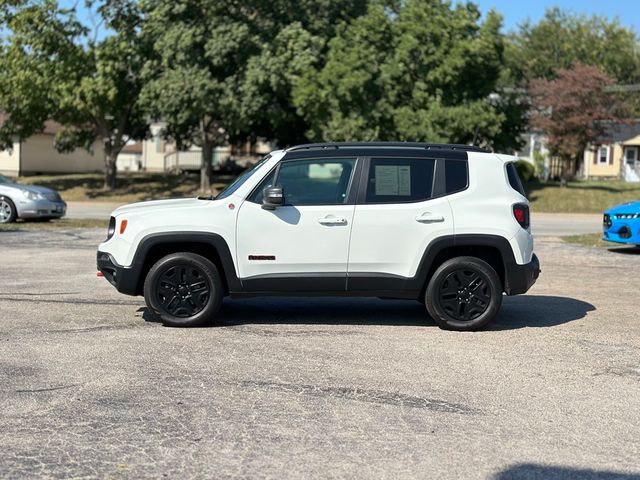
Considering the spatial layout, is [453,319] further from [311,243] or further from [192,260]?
[192,260]

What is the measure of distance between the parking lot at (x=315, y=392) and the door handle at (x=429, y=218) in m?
1.10

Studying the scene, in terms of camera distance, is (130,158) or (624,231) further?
(130,158)

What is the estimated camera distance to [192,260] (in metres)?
8.61

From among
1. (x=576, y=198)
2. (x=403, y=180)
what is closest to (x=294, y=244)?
(x=403, y=180)

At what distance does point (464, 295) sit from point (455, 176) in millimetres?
1192

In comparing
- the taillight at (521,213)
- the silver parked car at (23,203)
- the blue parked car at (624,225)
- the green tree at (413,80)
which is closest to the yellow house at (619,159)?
the green tree at (413,80)

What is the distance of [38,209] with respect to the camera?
67.6 feet

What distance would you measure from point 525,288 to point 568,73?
30352 mm

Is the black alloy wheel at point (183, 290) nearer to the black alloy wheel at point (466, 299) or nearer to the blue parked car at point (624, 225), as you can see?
the black alloy wheel at point (466, 299)

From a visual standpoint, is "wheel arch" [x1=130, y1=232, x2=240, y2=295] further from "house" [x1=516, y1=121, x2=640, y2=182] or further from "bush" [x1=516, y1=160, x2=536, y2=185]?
"house" [x1=516, y1=121, x2=640, y2=182]

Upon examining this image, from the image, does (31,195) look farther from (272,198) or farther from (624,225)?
(272,198)

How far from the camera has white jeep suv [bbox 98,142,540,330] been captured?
8617 mm

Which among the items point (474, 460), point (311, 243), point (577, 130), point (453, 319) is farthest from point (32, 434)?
point (577, 130)

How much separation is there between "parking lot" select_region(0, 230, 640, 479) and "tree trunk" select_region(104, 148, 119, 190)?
29.9 metres
